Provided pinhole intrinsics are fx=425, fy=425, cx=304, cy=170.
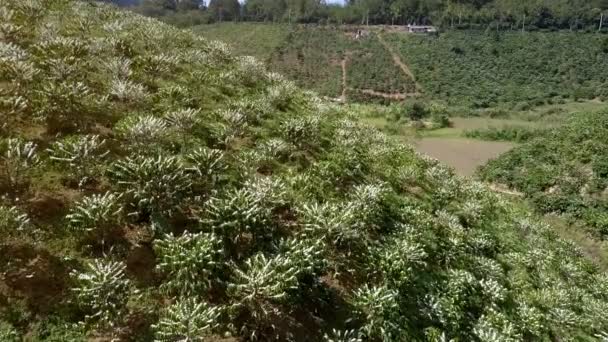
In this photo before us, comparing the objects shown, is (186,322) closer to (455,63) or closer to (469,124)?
(469,124)

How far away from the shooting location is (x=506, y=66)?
3428 inches

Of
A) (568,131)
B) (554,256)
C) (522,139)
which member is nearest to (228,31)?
(522,139)

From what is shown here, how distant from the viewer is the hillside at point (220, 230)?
9656 millimetres

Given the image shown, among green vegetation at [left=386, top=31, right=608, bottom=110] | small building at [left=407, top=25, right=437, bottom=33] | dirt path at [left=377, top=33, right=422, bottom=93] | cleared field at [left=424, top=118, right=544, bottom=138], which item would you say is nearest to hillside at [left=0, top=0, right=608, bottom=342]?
cleared field at [left=424, top=118, right=544, bottom=138]

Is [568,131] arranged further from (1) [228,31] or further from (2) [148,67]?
(1) [228,31]

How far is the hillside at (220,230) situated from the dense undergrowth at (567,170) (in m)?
11.3

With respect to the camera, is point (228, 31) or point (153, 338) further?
point (228, 31)

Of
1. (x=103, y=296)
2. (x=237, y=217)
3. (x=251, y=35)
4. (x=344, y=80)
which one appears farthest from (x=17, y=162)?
(x=251, y=35)

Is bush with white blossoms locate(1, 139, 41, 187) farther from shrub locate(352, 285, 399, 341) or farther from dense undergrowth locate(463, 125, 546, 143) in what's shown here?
dense undergrowth locate(463, 125, 546, 143)

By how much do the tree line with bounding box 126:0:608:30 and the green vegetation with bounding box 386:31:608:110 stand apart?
11.4 meters

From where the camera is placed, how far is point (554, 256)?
2130 cm

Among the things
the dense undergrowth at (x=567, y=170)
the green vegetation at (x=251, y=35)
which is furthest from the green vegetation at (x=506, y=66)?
the dense undergrowth at (x=567, y=170)

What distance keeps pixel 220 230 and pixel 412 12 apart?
124454 millimetres

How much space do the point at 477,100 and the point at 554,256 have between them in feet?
191
